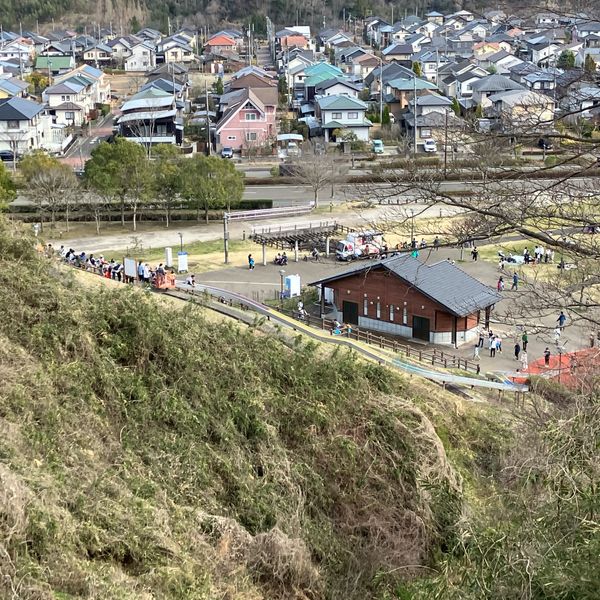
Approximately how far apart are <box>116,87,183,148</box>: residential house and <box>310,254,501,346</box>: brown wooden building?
17539 mm

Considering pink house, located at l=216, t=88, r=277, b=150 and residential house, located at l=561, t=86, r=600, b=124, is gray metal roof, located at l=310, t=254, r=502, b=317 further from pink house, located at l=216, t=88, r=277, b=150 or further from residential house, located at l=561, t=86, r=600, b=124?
pink house, located at l=216, t=88, r=277, b=150

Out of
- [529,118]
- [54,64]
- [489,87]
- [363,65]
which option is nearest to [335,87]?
[489,87]

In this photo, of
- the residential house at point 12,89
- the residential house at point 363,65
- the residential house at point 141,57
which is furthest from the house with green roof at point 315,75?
the residential house at point 141,57

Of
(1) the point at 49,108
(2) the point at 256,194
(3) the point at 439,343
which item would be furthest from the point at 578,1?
(1) the point at 49,108

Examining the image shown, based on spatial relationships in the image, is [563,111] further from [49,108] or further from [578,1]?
[49,108]

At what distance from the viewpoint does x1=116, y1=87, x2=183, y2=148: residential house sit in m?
32.4

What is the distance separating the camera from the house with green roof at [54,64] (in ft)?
155

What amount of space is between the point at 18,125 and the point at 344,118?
40.7ft

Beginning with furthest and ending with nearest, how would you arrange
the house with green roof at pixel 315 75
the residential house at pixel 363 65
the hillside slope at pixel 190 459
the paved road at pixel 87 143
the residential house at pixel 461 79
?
the residential house at pixel 363 65 → the house with green roof at pixel 315 75 → the residential house at pixel 461 79 → the paved road at pixel 87 143 → the hillside slope at pixel 190 459

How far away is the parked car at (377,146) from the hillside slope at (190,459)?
2304 cm

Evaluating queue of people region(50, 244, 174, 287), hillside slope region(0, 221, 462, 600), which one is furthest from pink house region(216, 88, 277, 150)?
hillside slope region(0, 221, 462, 600)

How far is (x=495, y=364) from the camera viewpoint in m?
13.4

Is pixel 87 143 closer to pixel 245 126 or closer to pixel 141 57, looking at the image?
pixel 245 126

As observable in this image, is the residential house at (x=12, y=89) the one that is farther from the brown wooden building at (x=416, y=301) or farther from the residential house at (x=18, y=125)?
the brown wooden building at (x=416, y=301)
